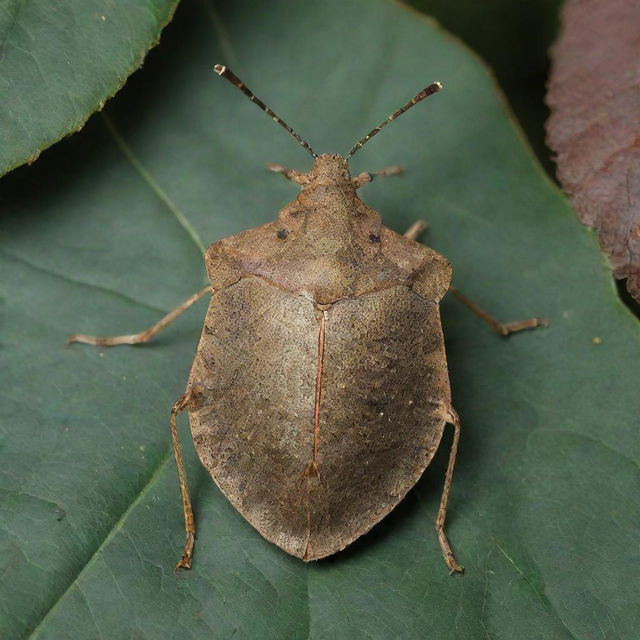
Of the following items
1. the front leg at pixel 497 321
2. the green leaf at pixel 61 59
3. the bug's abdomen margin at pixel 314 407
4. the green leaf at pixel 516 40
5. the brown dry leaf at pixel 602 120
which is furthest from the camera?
the green leaf at pixel 516 40

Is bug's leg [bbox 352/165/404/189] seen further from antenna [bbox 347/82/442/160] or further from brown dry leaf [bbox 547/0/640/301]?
brown dry leaf [bbox 547/0/640/301]

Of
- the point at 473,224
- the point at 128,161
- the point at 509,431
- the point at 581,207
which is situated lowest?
the point at 509,431

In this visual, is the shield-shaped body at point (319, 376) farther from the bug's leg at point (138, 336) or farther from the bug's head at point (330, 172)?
the bug's leg at point (138, 336)

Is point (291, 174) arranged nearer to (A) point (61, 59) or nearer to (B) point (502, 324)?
(A) point (61, 59)

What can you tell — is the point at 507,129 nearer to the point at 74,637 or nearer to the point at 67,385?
the point at 67,385

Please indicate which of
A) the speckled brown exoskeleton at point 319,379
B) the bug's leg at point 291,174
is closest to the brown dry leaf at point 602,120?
the speckled brown exoskeleton at point 319,379

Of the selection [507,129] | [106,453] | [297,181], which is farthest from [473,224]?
[106,453]
